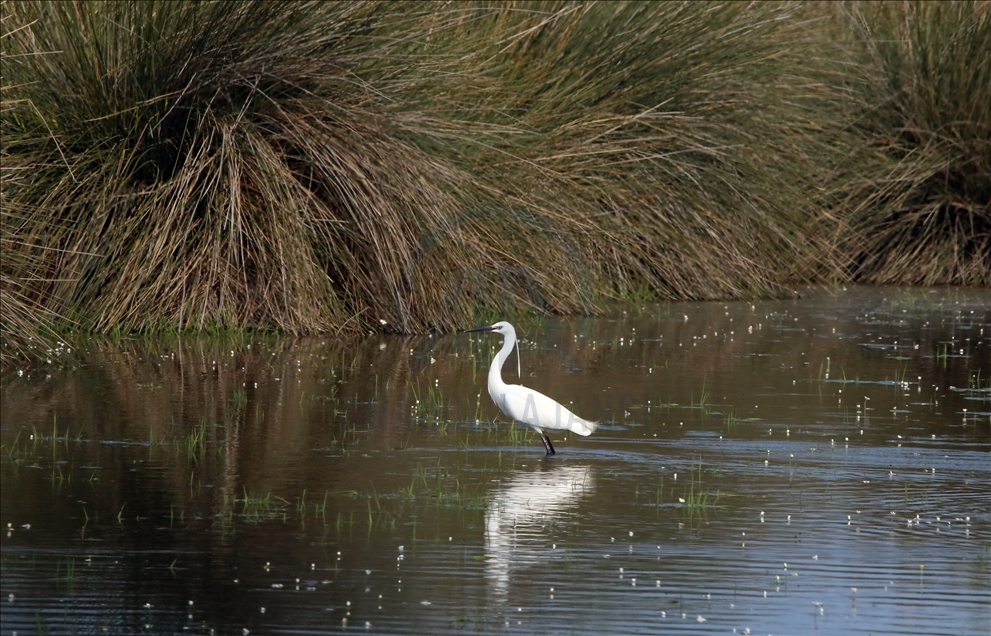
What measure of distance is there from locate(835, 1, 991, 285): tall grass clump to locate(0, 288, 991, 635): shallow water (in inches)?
267

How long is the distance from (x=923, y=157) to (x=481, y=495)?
12.8 metres

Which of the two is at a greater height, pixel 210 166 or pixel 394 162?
pixel 394 162

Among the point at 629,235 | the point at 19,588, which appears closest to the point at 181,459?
the point at 19,588

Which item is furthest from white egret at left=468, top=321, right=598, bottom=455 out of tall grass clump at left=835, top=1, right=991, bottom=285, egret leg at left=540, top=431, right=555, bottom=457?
tall grass clump at left=835, top=1, right=991, bottom=285

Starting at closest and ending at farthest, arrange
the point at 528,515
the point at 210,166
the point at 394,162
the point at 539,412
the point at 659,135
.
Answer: the point at 528,515
the point at 539,412
the point at 210,166
the point at 394,162
the point at 659,135

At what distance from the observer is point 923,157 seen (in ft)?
59.2

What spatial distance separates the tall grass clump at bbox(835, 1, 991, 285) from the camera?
706 inches

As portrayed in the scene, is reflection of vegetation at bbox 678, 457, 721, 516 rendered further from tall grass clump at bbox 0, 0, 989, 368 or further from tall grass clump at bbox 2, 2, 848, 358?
tall grass clump at bbox 2, 2, 848, 358

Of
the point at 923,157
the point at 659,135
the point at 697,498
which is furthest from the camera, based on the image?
the point at 923,157

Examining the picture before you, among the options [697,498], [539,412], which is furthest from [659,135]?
[697,498]

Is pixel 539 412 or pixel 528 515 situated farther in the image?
pixel 539 412

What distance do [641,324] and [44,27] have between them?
6058mm

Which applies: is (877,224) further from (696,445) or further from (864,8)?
(696,445)

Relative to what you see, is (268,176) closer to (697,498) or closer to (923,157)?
(697,498)
